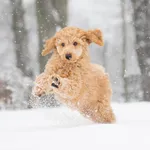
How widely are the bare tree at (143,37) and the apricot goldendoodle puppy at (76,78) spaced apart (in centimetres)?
1007

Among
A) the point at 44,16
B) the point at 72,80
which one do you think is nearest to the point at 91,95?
the point at 72,80

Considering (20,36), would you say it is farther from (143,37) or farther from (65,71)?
(65,71)

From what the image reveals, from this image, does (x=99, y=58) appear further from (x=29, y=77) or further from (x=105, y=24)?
(x=29, y=77)

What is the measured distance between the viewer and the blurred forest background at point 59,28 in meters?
16.3

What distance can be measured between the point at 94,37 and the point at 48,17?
9.47m

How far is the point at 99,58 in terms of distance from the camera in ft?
94.0

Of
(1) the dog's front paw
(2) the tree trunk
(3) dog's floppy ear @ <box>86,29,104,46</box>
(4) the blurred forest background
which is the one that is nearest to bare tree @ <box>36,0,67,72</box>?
(4) the blurred forest background

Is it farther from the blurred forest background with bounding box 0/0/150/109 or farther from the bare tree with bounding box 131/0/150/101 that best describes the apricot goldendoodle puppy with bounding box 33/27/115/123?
the bare tree with bounding box 131/0/150/101

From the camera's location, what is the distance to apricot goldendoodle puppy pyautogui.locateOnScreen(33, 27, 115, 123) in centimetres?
640

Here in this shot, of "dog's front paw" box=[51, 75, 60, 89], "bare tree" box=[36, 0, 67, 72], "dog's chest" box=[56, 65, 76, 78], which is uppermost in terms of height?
"bare tree" box=[36, 0, 67, 72]

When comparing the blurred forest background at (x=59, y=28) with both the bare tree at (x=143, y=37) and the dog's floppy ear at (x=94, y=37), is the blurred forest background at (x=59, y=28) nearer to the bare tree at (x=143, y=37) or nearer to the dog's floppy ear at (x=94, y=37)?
the bare tree at (x=143, y=37)

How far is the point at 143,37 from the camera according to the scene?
17281 mm

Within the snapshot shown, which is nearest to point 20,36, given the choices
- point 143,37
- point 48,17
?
point 48,17

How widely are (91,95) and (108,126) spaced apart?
1670mm
